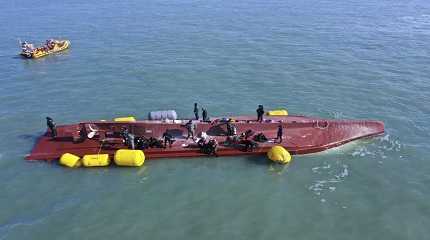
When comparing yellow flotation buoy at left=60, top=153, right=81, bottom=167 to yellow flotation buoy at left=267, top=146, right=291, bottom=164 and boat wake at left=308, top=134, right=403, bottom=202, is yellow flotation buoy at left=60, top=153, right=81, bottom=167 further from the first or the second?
boat wake at left=308, top=134, right=403, bottom=202

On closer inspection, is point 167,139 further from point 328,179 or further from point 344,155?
point 344,155

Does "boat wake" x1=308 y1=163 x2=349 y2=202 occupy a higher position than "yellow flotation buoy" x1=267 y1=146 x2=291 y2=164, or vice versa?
"yellow flotation buoy" x1=267 y1=146 x2=291 y2=164

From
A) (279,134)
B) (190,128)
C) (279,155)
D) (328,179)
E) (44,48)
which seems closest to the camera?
(328,179)

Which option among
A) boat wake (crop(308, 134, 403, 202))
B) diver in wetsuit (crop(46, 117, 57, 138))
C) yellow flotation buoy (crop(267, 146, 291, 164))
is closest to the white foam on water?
boat wake (crop(308, 134, 403, 202))

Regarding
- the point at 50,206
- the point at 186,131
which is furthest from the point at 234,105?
the point at 50,206

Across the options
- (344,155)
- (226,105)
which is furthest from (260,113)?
(226,105)

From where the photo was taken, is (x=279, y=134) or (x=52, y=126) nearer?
(x=279, y=134)

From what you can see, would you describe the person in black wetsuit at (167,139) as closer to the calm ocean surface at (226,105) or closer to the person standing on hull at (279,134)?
the calm ocean surface at (226,105)

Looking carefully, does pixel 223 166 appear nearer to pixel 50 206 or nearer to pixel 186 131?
pixel 186 131
